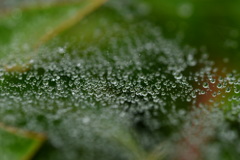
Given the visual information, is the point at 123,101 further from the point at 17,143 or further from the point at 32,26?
the point at 32,26

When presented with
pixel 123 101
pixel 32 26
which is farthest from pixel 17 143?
pixel 32 26

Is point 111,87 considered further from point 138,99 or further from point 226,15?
point 226,15

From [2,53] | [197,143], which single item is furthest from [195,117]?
[2,53]

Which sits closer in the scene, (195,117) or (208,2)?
(195,117)

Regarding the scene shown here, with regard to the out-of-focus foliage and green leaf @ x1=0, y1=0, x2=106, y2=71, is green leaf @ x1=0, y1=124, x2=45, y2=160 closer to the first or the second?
the out-of-focus foliage

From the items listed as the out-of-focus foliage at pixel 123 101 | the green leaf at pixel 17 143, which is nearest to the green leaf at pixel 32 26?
the out-of-focus foliage at pixel 123 101

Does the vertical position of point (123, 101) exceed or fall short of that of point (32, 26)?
it falls short

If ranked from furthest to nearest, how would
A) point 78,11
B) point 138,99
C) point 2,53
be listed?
point 78,11 < point 2,53 < point 138,99

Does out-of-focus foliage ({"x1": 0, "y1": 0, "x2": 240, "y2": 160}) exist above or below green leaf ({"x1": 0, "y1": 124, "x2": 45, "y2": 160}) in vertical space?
above

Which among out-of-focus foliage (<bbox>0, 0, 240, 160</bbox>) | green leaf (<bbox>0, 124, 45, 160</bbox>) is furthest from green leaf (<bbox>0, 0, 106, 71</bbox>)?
green leaf (<bbox>0, 124, 45, 160</bbox>)

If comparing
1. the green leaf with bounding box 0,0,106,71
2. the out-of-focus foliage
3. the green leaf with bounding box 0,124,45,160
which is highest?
the green leaf with bounding box 0,0,106,71

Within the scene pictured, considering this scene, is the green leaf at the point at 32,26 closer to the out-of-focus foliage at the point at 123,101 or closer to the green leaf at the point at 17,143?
the out-of-focus foliage at the point at 123,101
